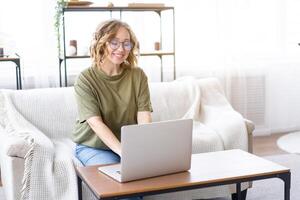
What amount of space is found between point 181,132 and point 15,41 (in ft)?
7.67

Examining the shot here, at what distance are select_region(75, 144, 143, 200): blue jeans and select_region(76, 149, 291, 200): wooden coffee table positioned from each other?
0.65ft

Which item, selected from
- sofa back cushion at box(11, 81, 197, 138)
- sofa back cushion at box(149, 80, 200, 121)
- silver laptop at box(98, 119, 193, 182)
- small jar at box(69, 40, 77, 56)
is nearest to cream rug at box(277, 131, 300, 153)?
sofa back cushion at box(149, 80, 200, 121)

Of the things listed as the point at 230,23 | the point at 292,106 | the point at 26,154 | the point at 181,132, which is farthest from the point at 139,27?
the point at 181,132

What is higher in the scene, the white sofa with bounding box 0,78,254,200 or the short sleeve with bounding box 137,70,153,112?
the short sleeve with bounding box 137,70,153,112

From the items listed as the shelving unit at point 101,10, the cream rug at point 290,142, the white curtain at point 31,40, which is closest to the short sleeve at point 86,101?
the shelving unit at point 101,10

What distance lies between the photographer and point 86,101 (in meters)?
2.39

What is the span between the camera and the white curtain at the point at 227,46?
386cm

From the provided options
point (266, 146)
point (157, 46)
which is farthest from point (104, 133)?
point (266, 146)

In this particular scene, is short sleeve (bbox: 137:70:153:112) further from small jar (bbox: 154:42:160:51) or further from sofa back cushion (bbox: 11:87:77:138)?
small jar (bbox: 154:42:160:51)

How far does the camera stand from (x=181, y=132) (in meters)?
1.88

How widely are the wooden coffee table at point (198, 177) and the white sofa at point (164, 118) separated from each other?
482 mm

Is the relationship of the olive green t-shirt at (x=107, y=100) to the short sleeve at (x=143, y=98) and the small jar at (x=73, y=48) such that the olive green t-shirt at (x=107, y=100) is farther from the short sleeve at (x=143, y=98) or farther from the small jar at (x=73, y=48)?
the small jar at (x=73, y=48)

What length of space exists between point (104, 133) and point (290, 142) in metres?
2.68

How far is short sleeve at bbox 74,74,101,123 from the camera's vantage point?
2.38m
